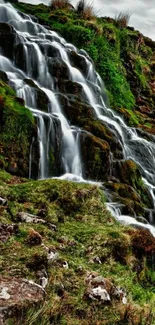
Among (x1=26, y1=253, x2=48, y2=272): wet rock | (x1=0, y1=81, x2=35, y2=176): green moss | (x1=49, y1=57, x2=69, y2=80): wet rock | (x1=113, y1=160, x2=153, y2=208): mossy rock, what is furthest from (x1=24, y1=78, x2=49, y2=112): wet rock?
(x1=26, y1=253, x2=48, y2=272): wet rock

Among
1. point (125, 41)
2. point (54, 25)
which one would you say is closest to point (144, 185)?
point (54, 25)

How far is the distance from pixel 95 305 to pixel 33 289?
0.84 m

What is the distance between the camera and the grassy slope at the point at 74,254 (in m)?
4.37

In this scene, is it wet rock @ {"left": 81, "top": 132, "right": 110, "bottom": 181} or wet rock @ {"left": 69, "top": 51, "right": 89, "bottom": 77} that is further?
wet rock @ {"left": 69, "top": 51, "right": 89, "bottom": 77}

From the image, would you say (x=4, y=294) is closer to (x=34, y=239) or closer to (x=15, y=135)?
(x=34, y=239)

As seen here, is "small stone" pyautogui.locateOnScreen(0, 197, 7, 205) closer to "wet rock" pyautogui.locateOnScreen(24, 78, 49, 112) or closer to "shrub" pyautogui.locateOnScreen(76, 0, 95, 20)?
"wet rock" pyautogui.locateOnScreen(24, 78, 49, 112)

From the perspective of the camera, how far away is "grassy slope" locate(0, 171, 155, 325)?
14.3ft

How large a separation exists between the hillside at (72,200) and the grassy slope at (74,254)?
16 millimetres

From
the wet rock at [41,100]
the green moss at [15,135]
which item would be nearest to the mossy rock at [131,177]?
the wet rock at [41,100]

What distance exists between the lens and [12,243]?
201 inches

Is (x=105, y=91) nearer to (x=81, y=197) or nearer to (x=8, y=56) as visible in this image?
(x=8, y=56)

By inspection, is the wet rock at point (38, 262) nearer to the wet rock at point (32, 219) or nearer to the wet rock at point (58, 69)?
the wet rock at point (32, 219)

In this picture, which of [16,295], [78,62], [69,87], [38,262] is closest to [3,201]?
[38,262]

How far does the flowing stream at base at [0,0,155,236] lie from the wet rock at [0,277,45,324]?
550 cm
